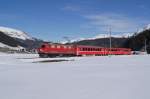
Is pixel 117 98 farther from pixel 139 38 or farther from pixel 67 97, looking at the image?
pixel 139 38

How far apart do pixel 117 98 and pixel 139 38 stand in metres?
169

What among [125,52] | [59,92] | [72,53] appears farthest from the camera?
[125,52]

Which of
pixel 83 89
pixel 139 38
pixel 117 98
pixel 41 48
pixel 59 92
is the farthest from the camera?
pixel 139 38

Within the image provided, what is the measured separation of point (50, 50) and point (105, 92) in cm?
5171

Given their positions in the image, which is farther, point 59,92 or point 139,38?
point 139,38

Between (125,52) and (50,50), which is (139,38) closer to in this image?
(125,52)

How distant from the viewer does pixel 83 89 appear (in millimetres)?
12945

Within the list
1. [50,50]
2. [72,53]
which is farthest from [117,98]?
[72,53]

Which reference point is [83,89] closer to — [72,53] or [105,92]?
[105,92]

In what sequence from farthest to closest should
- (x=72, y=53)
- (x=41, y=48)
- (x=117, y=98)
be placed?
(x=72, y=53) < (x=41, y=48) < (x=117, y=98)

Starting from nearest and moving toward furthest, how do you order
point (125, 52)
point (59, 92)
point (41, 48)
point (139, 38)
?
point (59, 92) < point (41, 48) < point (125, 52) < point (139, 38)

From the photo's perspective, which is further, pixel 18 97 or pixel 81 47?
pixel 81 47

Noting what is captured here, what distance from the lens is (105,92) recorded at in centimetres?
1218

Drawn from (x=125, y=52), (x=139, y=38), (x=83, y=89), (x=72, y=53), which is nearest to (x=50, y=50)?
(x=72, y=53)
